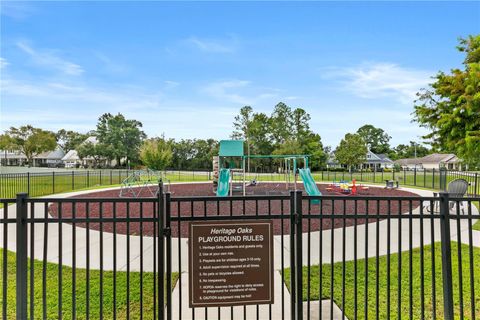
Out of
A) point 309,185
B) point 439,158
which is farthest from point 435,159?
point 309,185

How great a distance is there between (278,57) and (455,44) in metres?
8.56

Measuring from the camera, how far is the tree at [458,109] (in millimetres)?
8672

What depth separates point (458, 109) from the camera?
9305mm

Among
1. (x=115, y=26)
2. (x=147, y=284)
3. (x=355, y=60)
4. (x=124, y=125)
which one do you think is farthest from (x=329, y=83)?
(x=124, y=125)

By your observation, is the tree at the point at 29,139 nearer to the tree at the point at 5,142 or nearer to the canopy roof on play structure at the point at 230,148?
the tree at the point at 5,142

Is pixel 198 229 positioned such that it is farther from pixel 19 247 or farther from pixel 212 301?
pixel 19 247

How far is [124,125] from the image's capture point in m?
61.7

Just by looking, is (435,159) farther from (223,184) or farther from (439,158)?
(223,184)

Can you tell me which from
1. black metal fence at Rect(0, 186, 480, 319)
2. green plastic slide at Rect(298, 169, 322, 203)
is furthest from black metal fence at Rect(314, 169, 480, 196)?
black metal fence at Rect(0, 186, 480, 319)

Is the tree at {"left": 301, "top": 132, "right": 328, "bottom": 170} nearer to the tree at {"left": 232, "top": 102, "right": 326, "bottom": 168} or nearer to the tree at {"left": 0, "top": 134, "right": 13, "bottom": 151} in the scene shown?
the tree at {"left": 232, "top": 102, "right": 326, "bottom": 168}

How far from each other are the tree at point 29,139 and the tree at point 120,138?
46.3 ft

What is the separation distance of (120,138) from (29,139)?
2337cm

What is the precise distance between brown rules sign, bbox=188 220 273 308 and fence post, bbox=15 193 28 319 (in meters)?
1.59

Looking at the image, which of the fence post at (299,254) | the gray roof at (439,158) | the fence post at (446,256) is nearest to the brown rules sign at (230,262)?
the fence post at (299,254)
